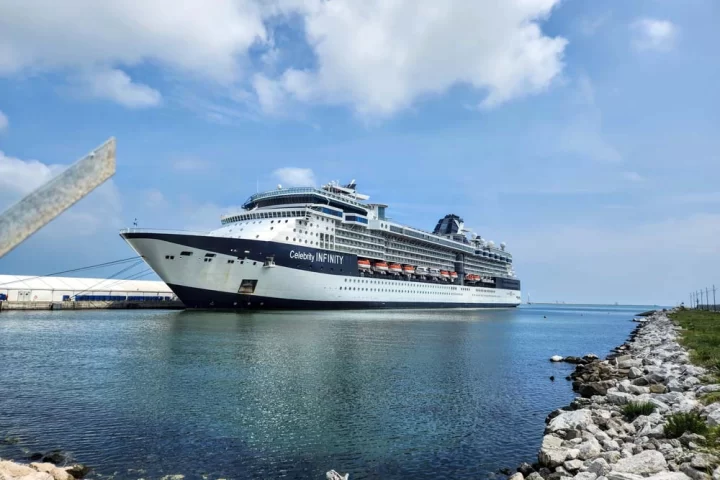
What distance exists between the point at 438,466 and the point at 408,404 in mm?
4151

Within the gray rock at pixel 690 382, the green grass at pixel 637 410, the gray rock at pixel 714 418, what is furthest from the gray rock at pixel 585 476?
the gray rock at pixel 690 382

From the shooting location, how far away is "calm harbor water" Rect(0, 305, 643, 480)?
27.0 ft

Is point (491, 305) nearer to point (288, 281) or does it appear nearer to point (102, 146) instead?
point (288, 281)

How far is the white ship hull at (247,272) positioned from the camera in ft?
140

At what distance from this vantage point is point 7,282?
57438 mm

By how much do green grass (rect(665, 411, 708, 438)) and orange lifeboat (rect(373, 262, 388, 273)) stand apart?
5482 cm

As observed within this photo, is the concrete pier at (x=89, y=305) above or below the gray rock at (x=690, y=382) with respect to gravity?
below

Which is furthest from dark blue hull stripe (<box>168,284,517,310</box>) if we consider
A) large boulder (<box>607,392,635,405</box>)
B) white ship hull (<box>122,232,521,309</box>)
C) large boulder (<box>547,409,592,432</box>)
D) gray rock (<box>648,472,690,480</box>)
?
gray rock (<box>648,472,690,480</box>)

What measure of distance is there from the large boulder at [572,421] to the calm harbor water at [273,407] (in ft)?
2.48

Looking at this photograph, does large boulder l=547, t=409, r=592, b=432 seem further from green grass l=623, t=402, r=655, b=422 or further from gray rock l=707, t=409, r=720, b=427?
gray rock l=707, t=409, r=720, b=427

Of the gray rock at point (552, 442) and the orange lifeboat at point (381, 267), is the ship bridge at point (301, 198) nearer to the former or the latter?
the orange lifeboat at point (381, 267)

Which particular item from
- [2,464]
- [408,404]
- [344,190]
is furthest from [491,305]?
[2,464]

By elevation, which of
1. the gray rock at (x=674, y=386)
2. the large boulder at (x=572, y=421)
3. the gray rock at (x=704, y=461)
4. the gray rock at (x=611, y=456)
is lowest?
the large boulder at (x=572, y=421)

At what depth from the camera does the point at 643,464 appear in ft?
20.3
